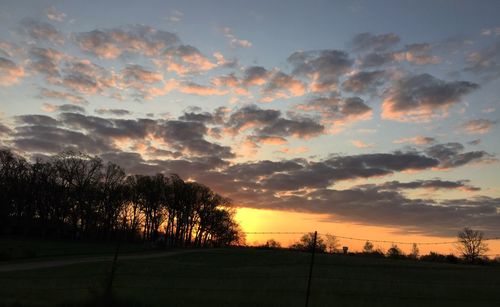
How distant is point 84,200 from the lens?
98188 mm

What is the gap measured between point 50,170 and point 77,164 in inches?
251

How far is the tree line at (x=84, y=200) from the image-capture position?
96.4m

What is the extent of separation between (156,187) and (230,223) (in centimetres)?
2486

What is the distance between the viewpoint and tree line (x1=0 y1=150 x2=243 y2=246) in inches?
3797

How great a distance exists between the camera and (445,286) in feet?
77.4

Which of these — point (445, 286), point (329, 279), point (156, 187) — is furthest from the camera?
point (156, 187)

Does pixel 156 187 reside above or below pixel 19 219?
above

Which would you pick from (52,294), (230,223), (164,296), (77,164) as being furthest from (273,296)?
(230,223)

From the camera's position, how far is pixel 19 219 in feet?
319

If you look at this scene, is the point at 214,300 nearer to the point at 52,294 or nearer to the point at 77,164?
the point at 52,294

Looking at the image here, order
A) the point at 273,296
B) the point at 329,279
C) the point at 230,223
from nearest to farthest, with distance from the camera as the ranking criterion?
the point at 273,296 < the point at 329,279 < the point at 230,223

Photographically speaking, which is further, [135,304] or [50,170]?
[50,170]

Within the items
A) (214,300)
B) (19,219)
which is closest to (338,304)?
(214,300)

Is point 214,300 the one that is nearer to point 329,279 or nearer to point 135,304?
point 135,304
